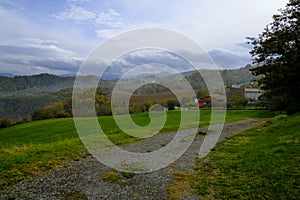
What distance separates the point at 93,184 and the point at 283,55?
17702 mm

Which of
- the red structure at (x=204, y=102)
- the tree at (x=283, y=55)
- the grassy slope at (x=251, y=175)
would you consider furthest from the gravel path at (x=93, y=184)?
the red structure at (x=204, y=102)

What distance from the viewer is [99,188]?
6980mm

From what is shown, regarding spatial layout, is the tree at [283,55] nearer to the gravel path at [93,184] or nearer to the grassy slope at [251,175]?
the grassy slope at [251,175]

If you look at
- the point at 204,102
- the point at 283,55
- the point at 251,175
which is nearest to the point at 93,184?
the point at 251,175

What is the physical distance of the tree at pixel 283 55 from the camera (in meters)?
17.3

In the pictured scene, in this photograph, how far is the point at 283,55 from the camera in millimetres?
18453

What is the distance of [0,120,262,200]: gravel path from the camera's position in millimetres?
6461

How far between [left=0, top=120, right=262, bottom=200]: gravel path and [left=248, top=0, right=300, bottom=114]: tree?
495 inches

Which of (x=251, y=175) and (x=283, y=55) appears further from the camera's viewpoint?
(x=283, y=55)

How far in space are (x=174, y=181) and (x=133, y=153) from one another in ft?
15.4

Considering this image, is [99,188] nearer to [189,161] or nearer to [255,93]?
[189,161]

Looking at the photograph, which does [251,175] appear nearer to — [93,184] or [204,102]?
[93,184]

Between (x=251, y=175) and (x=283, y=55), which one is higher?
(x=283, y=55)

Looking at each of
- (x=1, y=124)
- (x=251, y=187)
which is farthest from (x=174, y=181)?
(x=1, y=124)
